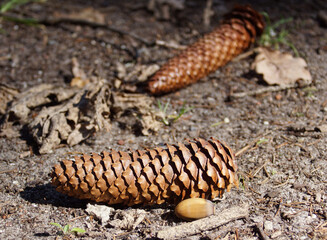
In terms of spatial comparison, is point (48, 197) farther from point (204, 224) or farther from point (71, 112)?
point (204, 224)

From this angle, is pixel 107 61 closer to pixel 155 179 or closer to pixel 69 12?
pixel 69 12

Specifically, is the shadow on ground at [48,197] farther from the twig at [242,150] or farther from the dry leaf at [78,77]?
the dry leaf at [78,77]

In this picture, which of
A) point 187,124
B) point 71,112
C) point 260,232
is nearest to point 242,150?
point 187,124

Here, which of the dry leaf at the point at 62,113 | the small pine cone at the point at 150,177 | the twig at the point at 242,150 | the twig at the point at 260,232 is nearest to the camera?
the twig at the point at 260,232

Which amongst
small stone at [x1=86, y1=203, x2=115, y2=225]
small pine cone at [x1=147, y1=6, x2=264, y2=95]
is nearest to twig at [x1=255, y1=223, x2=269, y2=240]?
small stone at [x1=86, y1=203, x2=115, y2=225]

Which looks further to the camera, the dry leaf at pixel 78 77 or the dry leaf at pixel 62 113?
the dry leaf at pixel 78 77

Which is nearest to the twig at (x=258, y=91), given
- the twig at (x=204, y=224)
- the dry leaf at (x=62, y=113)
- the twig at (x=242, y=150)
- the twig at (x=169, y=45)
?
the twig at (x=242, y=150)
